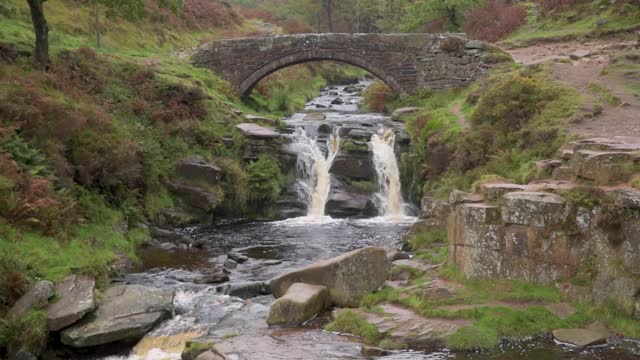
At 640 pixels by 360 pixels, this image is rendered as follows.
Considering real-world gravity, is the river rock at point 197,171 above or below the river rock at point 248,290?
above

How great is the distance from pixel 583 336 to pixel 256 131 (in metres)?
16.3

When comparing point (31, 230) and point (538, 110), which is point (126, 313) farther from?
point (538, 110)

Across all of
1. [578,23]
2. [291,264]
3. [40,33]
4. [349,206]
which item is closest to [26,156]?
[40,33]

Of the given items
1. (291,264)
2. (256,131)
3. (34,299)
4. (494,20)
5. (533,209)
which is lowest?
(291,264)

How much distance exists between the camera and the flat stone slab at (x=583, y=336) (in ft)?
37.2

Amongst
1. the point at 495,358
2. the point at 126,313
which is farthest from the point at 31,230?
the point at 495,358

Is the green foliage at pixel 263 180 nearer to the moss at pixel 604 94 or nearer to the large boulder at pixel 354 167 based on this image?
the large boulder at pixel 354 167

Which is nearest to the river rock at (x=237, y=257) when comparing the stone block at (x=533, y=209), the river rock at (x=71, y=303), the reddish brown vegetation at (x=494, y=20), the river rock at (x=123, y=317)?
the river rock at (x=123, y=317)

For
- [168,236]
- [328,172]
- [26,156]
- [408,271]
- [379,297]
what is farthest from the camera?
[328,172]

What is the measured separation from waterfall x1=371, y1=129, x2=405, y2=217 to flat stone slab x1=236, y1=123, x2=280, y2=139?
12.7 ft

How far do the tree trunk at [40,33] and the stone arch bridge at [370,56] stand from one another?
10.2 m

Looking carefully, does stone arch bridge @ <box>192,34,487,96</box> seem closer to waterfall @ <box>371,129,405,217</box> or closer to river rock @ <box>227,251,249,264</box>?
waterfall @ <box>371,129,405,217</box>

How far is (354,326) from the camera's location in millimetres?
12289

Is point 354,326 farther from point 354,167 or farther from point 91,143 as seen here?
point 354,167
